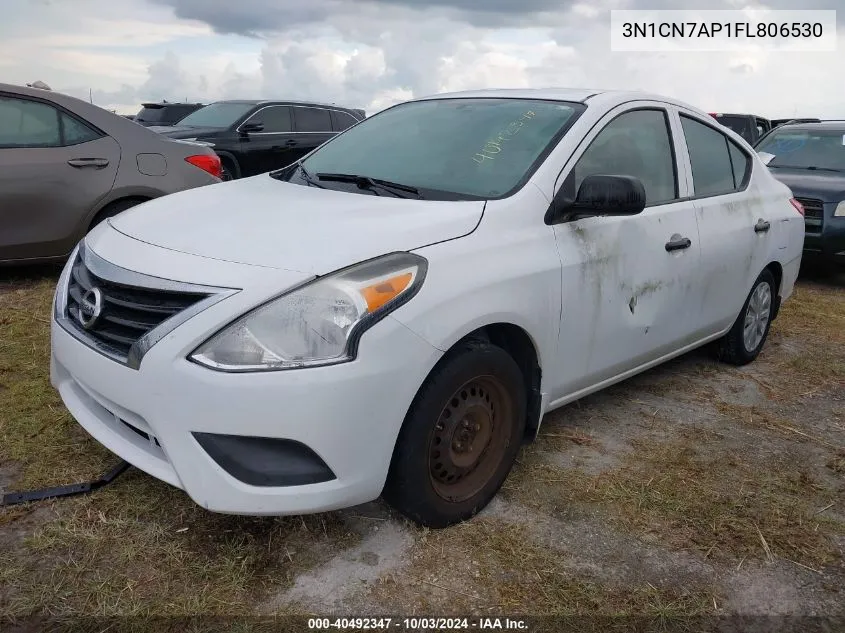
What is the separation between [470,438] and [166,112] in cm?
1325

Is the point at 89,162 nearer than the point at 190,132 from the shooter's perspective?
Yes

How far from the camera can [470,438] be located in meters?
2.77

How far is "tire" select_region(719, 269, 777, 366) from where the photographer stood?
468 cm

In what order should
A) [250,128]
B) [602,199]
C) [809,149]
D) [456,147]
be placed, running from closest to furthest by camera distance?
1. [602,199]
2. [456,147]
3. [809,149]
4. [250,128]

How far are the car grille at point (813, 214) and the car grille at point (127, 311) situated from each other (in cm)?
672

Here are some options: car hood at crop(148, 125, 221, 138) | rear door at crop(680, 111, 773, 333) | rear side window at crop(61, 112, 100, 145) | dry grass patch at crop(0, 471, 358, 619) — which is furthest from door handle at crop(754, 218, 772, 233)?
car hood at crop(148, 125, 221, 138)

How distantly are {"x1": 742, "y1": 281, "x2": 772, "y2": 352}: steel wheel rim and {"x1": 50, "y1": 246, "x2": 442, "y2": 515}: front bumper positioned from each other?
3.02m

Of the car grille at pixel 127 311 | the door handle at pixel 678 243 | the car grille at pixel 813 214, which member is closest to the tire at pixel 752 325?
the door handle at pixel 678 243

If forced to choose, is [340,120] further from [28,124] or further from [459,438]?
[459,438]

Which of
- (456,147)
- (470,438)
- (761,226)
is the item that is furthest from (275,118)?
(470,438)

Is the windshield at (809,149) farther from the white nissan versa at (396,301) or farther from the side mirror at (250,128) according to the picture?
the side mirror at (250,128)

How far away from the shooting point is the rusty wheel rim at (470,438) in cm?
263

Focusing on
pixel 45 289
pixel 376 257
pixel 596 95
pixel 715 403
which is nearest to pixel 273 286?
pixel 376 257

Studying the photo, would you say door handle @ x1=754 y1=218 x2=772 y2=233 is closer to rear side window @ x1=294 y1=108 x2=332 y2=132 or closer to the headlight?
the headlight
